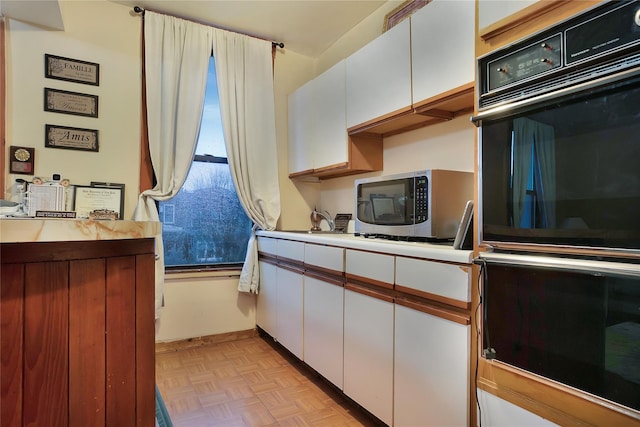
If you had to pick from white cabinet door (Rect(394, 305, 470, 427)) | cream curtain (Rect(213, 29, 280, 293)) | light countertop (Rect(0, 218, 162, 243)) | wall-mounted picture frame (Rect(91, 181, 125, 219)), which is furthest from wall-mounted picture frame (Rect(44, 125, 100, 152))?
white cabinet door (Rect(394, 305, 470, 427))

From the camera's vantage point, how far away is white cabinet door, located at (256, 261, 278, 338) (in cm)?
285

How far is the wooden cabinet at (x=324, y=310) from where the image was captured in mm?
2018

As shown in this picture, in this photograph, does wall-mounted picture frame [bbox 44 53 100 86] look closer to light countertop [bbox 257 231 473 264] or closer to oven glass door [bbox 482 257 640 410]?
light countertop [bbox 257 231 473 264]

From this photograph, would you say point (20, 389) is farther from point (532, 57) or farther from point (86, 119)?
point (86, 119)

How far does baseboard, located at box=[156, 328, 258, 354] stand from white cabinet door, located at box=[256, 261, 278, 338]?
0.55 ft

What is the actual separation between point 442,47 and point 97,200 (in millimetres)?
2477

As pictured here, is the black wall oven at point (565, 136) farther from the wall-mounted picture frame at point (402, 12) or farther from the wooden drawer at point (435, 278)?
the wall-mounted picture frame at point (402, 12)

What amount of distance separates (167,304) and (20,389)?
2238 millimetres

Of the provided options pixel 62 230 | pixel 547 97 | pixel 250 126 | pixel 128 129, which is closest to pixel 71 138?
pixel 128 129

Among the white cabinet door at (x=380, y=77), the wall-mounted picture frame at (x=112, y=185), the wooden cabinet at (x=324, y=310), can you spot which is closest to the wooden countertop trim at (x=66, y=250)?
the wooden cabinet at (x=324, y=310)

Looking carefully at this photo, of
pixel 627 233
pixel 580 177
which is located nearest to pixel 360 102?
pixel 580 177

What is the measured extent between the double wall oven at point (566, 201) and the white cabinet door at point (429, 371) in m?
0.18

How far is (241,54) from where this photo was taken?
10.0ft

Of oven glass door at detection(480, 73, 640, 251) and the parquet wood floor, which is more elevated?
oven glass door at detection(480, 73, 640, 251)
